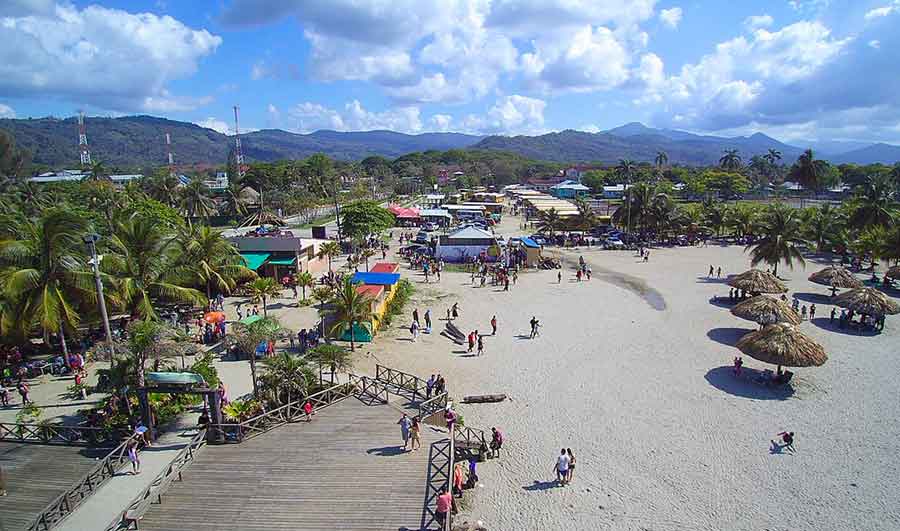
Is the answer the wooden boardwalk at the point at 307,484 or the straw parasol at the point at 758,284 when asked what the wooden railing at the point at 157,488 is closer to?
the wooden boardwalk at the point at 307,484

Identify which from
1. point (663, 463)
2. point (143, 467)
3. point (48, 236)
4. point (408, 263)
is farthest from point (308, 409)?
point (408, 263)

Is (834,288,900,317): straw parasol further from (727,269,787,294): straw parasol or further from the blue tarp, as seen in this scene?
the blue tarp

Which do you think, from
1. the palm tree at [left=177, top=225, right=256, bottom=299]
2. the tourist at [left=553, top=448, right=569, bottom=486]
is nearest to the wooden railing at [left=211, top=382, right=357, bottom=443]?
the tourist at [left=553, top=448, right=569, bottom=486]

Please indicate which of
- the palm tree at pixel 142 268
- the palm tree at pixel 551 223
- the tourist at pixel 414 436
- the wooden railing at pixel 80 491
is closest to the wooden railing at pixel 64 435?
the wooden railing at pixel 80 491

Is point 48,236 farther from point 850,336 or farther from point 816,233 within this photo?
point 816,233

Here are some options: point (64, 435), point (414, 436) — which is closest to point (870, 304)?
point (414, 436)

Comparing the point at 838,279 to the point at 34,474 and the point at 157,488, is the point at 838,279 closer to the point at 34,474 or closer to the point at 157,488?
the point at 157,488
